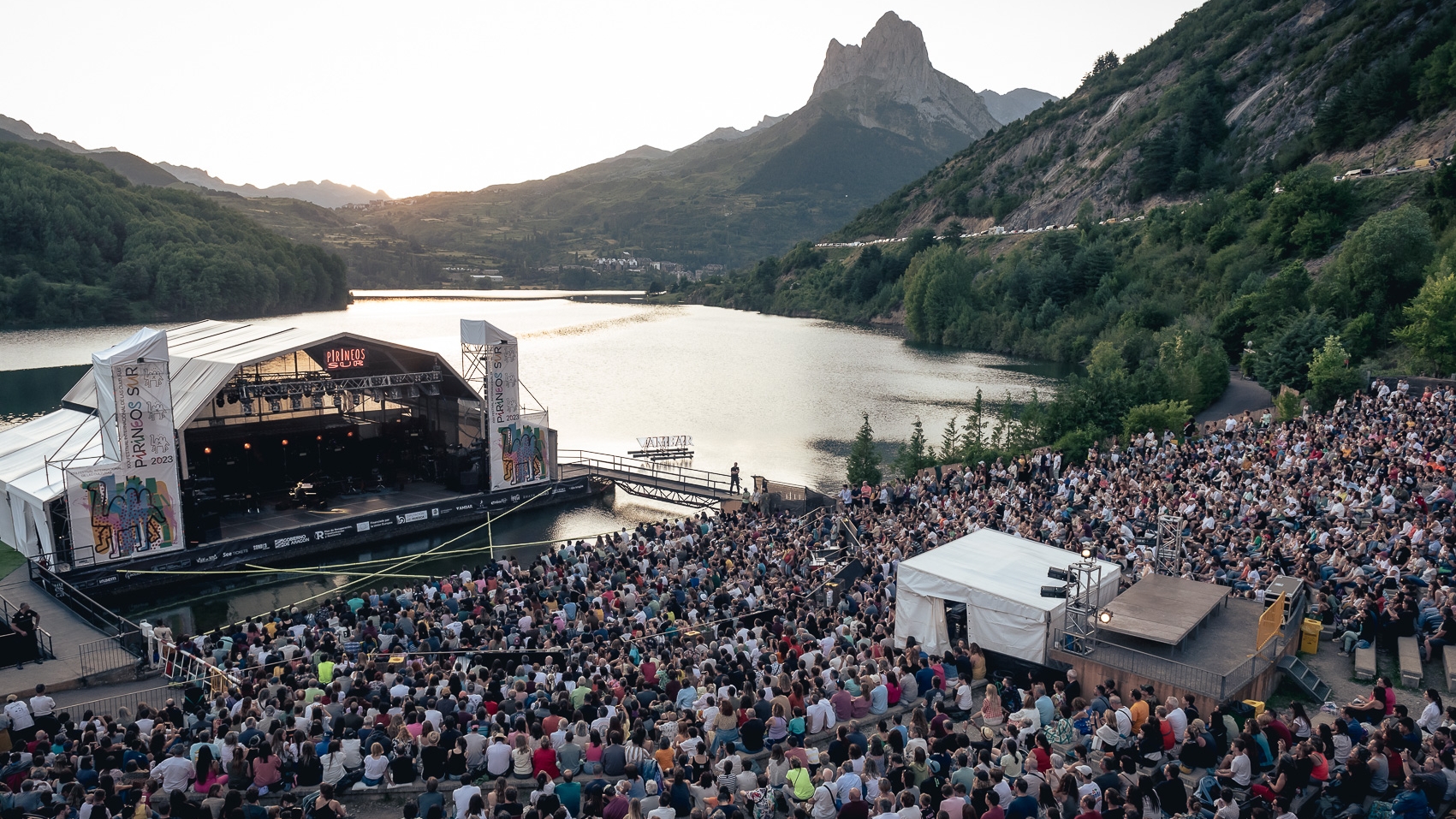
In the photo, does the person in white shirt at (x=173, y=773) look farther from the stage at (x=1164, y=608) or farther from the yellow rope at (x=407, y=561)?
the yellow rope at (x=407, y=561)

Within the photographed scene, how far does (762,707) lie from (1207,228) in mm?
71994

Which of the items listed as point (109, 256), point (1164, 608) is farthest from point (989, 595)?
point (109, 256)

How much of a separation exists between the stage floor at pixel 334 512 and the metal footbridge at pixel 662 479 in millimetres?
5406

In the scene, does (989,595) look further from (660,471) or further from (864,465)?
(660,471)

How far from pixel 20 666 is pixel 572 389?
43986 millimetres

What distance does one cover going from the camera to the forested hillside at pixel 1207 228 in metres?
39.0

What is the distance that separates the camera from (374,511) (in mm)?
29219

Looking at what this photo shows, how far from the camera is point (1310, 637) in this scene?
13812mm

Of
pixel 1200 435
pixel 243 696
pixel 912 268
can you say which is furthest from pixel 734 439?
pixel 912 268

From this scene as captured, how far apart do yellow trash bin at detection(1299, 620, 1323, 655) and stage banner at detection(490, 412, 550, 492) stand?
2493cm

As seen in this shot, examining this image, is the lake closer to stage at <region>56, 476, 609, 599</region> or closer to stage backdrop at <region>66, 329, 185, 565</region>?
stage at <region>56, 476, 609, 599</region>

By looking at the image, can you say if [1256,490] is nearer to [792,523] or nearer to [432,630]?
[792,523]

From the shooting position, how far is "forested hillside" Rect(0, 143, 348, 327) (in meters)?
90.8

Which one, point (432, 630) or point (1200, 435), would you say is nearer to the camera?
point (432, 630)
